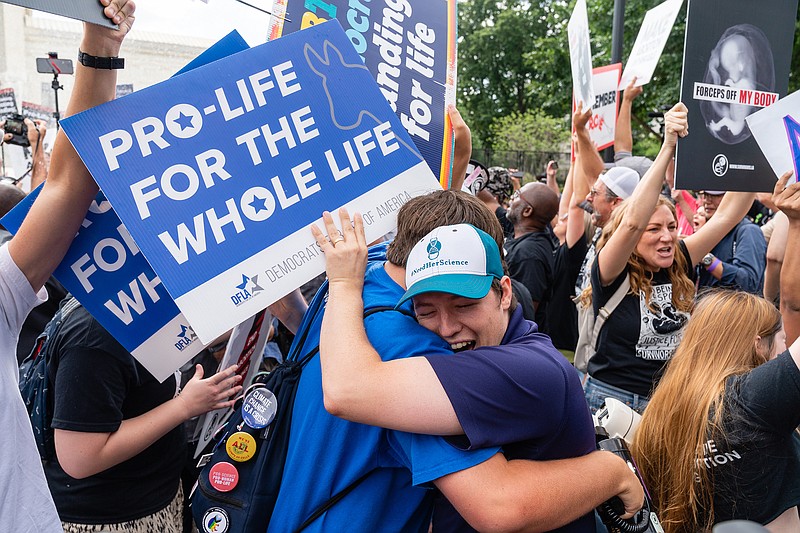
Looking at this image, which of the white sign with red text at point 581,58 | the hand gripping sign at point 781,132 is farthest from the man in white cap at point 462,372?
the white sign with red text at point 581,58

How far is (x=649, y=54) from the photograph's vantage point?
521 cm

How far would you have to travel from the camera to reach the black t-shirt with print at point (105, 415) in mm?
2064

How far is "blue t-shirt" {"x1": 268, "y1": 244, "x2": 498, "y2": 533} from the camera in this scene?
156cm

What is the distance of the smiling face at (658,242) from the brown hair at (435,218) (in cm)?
212

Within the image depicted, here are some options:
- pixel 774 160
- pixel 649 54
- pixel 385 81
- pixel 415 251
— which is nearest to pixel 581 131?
pixel 649 54

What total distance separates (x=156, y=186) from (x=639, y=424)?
5.85ft

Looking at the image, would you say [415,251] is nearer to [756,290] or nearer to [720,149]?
[720,149]

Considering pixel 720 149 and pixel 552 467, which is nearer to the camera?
pixel 552 467

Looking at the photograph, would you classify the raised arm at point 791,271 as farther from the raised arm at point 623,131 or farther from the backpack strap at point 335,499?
the raised arm at point 623,131

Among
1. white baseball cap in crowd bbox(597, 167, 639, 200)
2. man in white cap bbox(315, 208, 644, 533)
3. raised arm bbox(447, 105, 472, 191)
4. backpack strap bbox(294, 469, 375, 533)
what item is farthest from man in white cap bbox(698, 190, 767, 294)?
backpack strap bbox(294, 469, 375, 533)

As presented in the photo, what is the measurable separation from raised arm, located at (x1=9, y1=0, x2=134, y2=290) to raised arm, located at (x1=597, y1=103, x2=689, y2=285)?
7.97 feet

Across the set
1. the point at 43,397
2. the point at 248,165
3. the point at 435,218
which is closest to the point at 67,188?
the point at 248,165

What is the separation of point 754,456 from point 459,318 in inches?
44.5

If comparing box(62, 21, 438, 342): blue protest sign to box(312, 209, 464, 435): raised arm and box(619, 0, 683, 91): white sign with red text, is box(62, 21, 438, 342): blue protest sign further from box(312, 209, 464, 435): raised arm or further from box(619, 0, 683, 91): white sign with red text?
box(619, 0, 683, 91): white sign with red text
